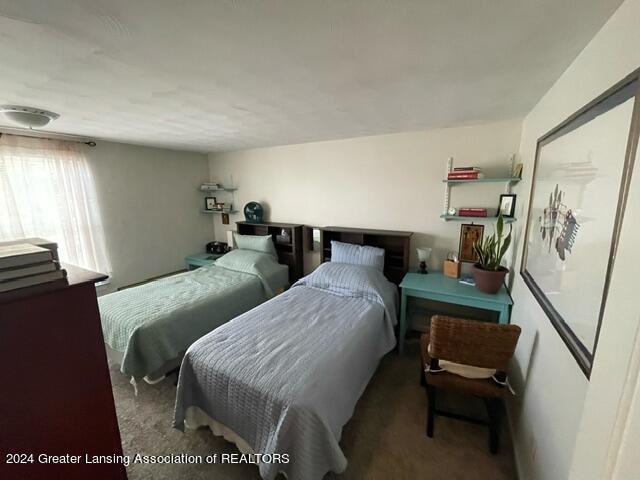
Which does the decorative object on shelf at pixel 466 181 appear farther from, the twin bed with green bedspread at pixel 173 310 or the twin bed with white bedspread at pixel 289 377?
the twin bed with green bedspread at pixel 173 310

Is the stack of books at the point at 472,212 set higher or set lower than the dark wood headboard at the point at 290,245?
higher

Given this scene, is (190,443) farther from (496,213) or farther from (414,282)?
(496,213)

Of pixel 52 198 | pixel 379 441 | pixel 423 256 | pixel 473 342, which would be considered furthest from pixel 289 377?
pixel 52 198

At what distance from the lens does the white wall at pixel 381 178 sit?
99.3 inches

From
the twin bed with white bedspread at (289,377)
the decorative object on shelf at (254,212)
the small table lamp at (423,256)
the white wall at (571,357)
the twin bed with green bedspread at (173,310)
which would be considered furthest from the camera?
the decorative object on shelf at (254,212)

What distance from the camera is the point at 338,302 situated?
2354 millimetres

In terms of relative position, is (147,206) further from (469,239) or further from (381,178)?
(469,239)

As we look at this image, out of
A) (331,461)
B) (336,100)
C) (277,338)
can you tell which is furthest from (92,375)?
(336,100)

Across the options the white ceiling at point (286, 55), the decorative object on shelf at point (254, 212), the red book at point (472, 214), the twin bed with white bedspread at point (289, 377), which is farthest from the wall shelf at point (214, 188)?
the red book at point (472, 214)

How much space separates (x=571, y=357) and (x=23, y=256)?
2038mm

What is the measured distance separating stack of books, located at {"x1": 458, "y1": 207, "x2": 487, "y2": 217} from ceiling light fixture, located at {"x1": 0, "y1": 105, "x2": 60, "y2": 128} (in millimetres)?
3480

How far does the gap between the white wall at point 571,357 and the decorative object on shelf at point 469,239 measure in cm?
55

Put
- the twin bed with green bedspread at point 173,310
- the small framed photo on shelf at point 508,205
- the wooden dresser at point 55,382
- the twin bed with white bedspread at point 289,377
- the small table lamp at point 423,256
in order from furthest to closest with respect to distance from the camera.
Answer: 1. the small table lamp at point 423,256
2. the small framed photo on shelf at point 508,205
3. the twin bed with green bedspread at point 173,310
4. the twin bed with white bedspread at point 289,377
5. the wooden dresser at point 55,382

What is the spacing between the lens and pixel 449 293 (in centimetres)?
224
